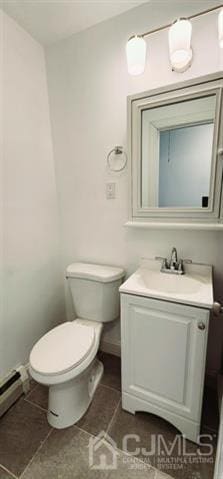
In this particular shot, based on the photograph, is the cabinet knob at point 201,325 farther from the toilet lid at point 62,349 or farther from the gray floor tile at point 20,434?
the gray floor tile at point 20,434

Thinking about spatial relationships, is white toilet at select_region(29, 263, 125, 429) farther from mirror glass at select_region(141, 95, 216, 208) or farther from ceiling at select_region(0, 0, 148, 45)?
ceiling at select_region(0, 0, 148, 45)

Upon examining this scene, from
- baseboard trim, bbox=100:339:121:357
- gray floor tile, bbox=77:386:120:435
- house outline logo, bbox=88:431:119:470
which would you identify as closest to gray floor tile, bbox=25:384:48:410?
gray floor tile, bbox=77:386:120:435

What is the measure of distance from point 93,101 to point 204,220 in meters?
1.04

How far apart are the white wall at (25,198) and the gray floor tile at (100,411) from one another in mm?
548

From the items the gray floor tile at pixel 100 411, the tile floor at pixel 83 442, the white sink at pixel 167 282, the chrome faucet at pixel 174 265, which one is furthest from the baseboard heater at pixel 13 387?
the chrome faucet at pixel 174 265

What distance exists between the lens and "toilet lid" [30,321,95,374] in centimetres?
108

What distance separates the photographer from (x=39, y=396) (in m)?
1.40

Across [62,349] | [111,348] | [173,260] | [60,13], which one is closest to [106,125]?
[60,13]

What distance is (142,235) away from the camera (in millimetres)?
1420

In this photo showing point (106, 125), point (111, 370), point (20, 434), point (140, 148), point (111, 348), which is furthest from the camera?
point (111, 348)

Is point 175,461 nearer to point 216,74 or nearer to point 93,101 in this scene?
point 216,74

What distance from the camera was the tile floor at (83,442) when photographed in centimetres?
100

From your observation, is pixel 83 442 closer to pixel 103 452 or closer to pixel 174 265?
pixel 103 452

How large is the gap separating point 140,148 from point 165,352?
1.12 m
